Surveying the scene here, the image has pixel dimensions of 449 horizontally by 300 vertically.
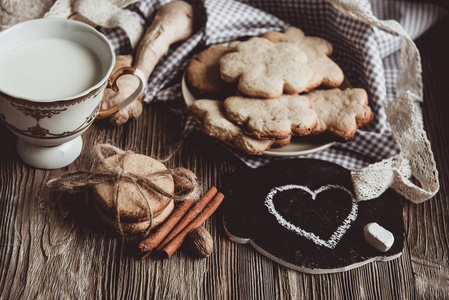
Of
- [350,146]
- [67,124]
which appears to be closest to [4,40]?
[67,124]

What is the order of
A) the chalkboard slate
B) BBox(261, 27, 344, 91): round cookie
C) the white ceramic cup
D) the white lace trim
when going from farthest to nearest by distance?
A: BBox(261, 27, 344, 91): round cookie, the white lace trim, the chalkboard slate, the white ceramic cup

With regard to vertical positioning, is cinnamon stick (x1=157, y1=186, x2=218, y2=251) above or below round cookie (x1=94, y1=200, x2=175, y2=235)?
below

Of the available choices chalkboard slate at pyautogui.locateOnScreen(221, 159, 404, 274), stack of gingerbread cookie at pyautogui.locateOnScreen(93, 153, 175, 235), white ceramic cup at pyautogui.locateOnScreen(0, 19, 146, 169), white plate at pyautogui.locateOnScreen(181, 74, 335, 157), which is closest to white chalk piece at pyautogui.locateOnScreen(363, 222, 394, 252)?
chalkboard slate at pyautogui.locateOnScreen(221, 159, 404, 274)

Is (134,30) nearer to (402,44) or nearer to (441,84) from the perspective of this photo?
(402,44)

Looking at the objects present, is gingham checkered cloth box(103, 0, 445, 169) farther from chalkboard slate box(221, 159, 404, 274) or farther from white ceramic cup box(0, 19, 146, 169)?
white ceramic cup box(0, 19, 146, 169)

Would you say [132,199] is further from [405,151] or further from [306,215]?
[405,151]

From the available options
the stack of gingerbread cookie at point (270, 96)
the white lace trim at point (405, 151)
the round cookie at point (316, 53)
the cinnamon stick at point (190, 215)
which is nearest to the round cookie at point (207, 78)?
the stack of gingerbread cookie at point (270, 96)
